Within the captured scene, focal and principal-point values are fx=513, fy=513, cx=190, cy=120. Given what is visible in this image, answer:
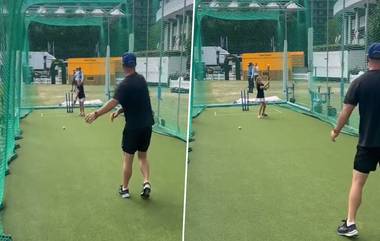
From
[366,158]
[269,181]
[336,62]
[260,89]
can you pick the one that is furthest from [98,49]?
[336,62]

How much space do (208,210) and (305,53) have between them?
18.9 ft

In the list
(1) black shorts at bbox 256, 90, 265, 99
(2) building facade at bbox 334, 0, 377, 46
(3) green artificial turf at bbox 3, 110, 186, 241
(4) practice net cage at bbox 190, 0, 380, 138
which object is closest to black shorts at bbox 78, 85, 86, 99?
(3) green artificial turf at bbox 3, 110, 186, 241

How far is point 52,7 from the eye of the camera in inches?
238

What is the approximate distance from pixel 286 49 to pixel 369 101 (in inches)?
201

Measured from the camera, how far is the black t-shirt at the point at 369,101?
3.63m

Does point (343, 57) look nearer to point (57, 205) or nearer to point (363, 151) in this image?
point (363, 151)

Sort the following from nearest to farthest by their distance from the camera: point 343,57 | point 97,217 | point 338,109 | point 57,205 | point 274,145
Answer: point 97,217 → point 57,205 → point 274,145 → point 343,57 → point 338,109

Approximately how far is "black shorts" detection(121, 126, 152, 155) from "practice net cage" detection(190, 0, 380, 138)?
302 centimetres

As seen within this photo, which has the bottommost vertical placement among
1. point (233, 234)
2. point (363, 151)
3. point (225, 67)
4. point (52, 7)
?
point (233, 234)

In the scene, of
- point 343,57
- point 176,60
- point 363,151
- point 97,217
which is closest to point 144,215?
point 97,217

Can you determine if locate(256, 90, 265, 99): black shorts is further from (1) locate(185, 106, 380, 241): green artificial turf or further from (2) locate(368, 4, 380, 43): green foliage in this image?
(2) locate(368, 4, 380, 43): green foliage

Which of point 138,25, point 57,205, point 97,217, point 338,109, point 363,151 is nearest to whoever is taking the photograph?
point 363,151

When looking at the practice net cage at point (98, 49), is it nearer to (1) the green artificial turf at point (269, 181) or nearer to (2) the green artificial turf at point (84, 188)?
(2) the green artificial turf at point (84, 188)

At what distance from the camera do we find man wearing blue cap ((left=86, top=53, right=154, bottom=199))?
4.29 meters
